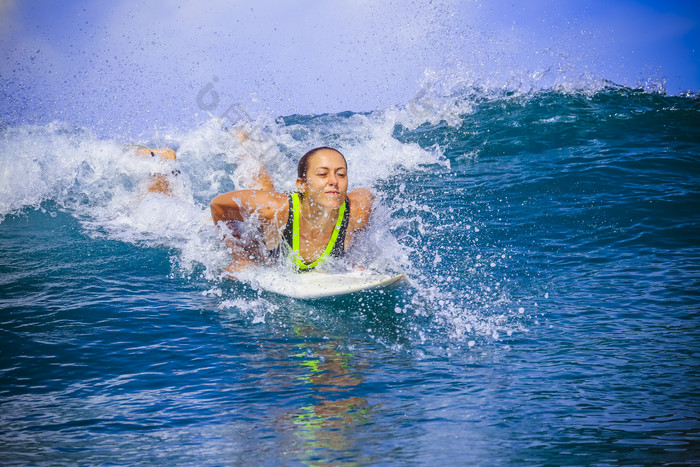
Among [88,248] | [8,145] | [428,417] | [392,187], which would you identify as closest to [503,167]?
[392,187]

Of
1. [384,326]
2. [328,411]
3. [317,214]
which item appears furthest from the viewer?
[317,214]

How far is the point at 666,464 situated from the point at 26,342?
3796 millimetres

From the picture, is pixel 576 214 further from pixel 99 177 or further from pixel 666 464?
pixel 99 177

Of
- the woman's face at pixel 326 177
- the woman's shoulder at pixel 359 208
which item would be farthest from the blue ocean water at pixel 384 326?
the woman's face at pixel 326 177

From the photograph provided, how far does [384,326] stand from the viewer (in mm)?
3949

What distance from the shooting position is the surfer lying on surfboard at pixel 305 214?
4.61 meters

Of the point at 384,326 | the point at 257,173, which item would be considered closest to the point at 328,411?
the point at 384,326

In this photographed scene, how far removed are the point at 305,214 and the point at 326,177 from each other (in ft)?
1.48

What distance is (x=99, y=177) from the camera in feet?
30.5

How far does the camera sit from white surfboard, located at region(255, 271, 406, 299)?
443 cm

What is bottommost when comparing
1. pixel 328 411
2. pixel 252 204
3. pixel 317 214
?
pixel 328 411

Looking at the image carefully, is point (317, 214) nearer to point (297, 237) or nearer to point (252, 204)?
point (297, 237)

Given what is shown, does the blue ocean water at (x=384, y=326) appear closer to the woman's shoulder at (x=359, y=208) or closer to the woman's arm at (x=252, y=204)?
the woman's shoulder at (x=359, y=208)

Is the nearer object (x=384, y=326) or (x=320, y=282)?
(x=384, y=326)
